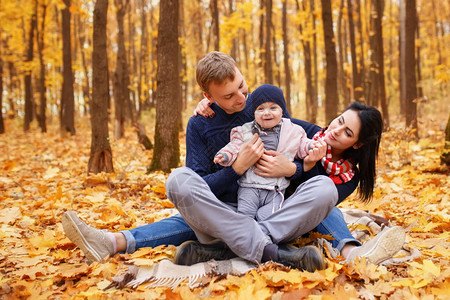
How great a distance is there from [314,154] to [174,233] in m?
1.21

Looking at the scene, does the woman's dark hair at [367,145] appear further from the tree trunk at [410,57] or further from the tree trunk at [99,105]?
the tree trunk at [410,57]

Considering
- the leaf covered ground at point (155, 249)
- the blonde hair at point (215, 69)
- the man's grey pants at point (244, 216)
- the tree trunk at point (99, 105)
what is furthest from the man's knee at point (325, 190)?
the tree trunk at point (99, 105)

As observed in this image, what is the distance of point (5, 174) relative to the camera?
6.85 m

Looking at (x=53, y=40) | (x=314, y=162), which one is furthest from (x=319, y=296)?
(x=53, y=40)

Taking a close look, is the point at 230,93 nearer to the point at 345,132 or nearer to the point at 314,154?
the point at 314,154

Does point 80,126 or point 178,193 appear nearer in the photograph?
point 178,193

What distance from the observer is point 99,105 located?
606cm

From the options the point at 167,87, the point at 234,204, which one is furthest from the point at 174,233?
the point at 167,87

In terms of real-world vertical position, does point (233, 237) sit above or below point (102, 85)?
below

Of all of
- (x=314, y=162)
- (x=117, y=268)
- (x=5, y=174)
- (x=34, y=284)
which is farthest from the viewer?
(x=5, y=174)

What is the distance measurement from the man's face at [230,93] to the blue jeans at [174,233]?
979 millimetres

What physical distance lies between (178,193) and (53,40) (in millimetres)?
22221

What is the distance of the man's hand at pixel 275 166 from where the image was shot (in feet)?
8.24

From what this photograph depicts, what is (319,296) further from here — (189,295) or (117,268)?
(117,268)
